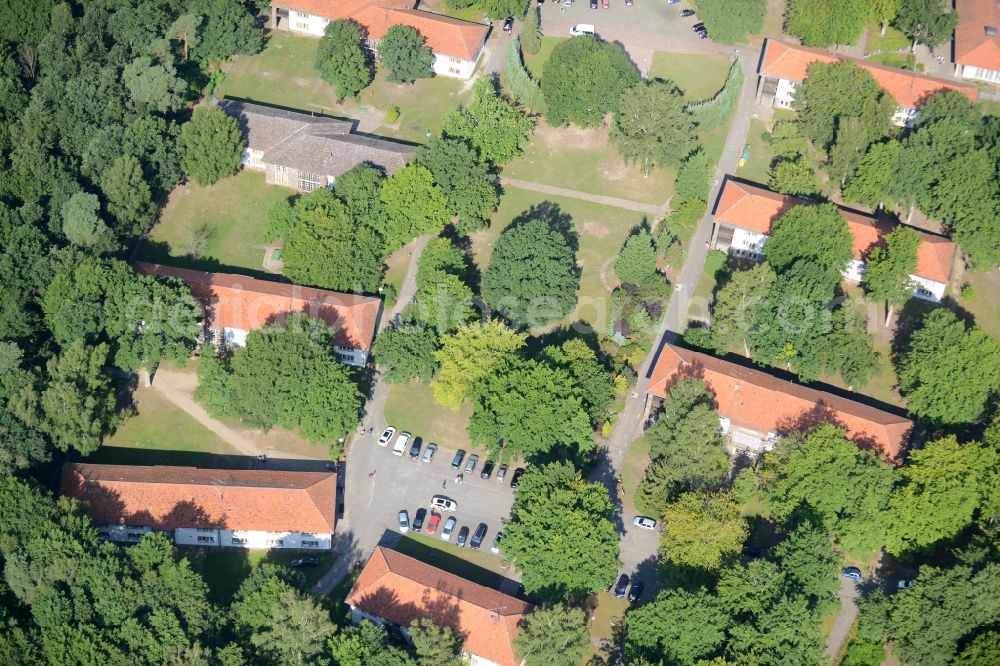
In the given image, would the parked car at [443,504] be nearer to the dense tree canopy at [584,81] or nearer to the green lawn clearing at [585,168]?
the green lawn clearing at [585,168]

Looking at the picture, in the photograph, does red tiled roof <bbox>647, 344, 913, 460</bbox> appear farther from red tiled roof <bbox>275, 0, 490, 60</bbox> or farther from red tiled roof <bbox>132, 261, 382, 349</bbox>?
red tiled roof <bbox>275, 0, 490, 60</bbox>

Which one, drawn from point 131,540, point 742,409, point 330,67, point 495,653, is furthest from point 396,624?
point 330,67

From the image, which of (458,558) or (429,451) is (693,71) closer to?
(429,451)

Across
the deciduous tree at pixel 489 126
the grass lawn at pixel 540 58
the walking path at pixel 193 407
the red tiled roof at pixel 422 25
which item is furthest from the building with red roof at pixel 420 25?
the walking path at pixel 193 407

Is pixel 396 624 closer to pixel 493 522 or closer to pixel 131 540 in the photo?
pixel 493 522

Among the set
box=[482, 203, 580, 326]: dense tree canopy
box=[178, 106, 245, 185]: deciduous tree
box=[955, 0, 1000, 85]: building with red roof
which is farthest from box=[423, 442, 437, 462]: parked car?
box=[955, 0, 1000, 85]: building with red roof
